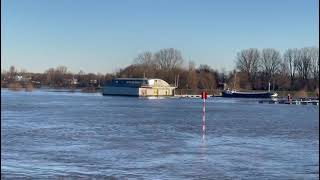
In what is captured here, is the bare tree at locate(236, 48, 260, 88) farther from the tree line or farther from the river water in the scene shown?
the river water

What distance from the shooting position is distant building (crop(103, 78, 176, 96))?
122750 millimetres

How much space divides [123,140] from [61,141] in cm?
252

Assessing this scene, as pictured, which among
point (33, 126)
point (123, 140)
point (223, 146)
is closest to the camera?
point (223, 146)

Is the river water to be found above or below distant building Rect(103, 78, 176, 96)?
below

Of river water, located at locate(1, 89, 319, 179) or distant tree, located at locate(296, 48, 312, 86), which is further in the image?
distant tree, located at locate(296, 48, 312, 86)

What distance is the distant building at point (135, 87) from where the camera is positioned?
403ft

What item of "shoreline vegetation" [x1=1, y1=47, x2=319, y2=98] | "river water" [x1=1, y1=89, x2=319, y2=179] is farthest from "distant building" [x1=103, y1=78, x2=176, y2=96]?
"river water" [x1=1, y1=89, x2=319, y2=179]

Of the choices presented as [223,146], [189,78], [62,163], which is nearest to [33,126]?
[223,146]

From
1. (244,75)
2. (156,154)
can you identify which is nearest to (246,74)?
(244,75)

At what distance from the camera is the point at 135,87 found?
122562mm

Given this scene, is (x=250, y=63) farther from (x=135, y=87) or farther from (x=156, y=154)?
Result: (x=156, y=154)

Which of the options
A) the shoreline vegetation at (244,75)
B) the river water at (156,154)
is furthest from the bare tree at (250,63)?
the river water at (156,154)

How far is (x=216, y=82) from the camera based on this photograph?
496 ft

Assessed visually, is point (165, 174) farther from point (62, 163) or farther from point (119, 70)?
point (119, 70)
